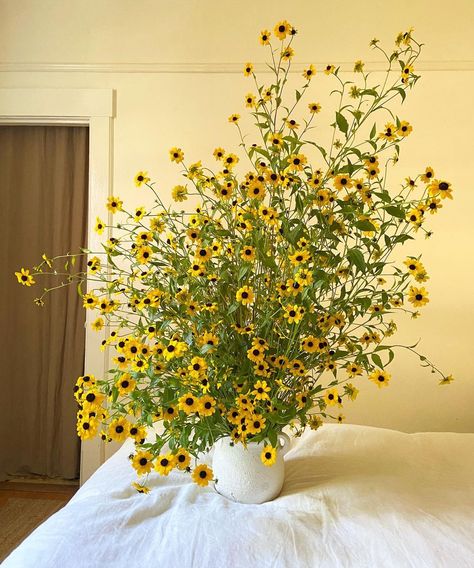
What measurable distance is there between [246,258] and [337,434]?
0.79 m

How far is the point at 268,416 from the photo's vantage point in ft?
3.82

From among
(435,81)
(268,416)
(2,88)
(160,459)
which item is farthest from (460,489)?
(2,88)

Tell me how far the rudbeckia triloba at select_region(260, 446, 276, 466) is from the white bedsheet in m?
0.13

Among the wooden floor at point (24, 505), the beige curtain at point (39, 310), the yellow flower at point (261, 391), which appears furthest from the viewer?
the beige curtain at point (39, 310)

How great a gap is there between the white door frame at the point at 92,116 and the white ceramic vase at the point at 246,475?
197 cm

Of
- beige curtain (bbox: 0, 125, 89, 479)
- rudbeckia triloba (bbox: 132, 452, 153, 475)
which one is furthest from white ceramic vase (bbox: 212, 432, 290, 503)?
beige curtain (bbox: 0, 125, 89, 479)

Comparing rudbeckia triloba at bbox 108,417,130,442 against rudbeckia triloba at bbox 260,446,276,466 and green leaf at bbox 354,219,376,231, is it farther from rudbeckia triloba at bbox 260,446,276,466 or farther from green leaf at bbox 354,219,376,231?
green leaf at bbox 354,219,376,231

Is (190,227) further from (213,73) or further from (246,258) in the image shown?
(213,73)

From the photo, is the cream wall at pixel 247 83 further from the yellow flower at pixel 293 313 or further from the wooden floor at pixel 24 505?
the yellow flower at pixel 293 313

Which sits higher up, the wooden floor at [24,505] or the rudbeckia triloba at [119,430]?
the rudbeckia triloba at [119,430]

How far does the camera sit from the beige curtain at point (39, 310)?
3.30m

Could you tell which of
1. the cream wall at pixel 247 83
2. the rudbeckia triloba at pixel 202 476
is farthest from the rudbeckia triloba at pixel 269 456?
the cream wall at pixel 247 83

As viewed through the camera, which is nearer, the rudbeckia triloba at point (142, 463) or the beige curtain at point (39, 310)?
the rudbeckia triloba at point (142, 463)

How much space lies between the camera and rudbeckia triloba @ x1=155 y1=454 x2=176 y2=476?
1.02 metres
